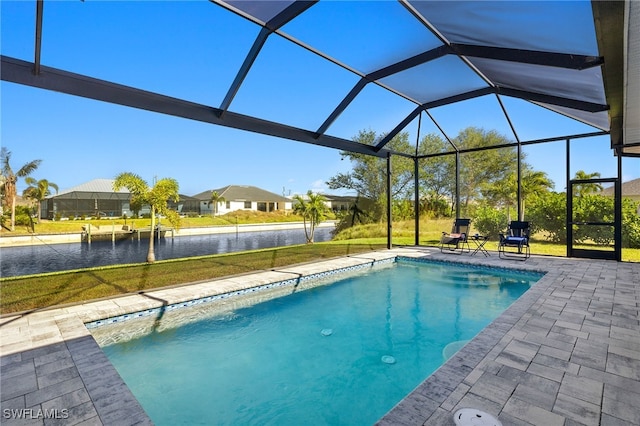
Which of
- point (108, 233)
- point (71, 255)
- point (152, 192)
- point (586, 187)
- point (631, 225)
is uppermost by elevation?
point (586, 187)

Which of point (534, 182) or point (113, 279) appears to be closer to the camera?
point (113, 279)

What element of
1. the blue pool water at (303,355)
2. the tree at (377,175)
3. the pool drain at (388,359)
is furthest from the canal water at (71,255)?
the pool drain at (388,359)

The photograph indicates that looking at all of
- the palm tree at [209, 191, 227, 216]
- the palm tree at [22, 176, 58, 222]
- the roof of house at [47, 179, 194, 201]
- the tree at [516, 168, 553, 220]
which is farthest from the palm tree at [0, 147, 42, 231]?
the tree at [516, 168, 553, 220]

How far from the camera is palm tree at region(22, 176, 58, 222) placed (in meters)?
14.0

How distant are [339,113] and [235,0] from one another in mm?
3042

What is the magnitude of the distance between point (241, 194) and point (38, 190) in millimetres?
20391

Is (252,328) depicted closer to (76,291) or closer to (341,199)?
(76,291)

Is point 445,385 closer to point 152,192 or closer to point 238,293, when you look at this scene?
point 238,293

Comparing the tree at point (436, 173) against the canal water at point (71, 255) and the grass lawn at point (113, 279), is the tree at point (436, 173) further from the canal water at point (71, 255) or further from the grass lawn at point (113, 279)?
the canal water at point (71, 255)

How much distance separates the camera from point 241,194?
3447cm

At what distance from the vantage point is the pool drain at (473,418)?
5.91ft

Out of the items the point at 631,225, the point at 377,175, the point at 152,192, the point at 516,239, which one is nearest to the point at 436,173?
the point at 377,175

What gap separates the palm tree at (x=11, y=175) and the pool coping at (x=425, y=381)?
13.1 metres

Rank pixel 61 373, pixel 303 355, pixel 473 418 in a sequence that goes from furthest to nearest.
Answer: pixel 303 355 < pixel 61 373 < pixel 473 418
